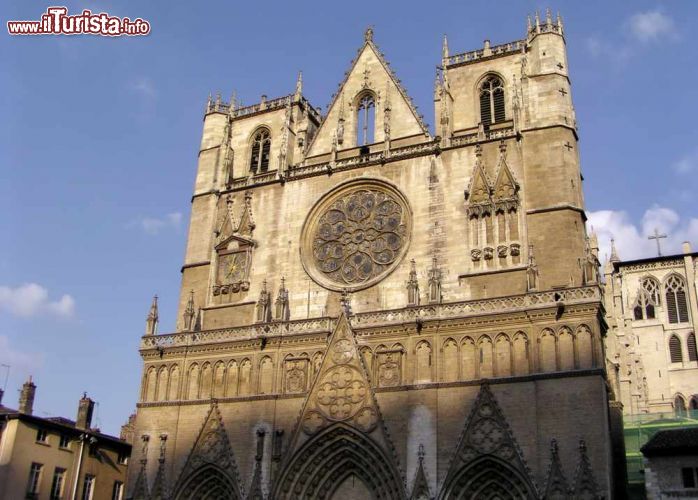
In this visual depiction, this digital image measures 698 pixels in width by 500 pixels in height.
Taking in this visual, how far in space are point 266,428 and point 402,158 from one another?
11.3 m

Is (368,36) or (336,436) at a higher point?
(368,36)

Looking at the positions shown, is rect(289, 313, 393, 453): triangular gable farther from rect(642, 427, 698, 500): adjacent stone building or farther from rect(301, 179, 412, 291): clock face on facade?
rect(642, 427, 698, 500): adjacent stone building

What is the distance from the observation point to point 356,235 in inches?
1175

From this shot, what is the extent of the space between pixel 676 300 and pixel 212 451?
31.3 m

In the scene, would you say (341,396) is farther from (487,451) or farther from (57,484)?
(57,484)

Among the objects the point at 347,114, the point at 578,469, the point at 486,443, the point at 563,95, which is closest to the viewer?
the point at 578,469

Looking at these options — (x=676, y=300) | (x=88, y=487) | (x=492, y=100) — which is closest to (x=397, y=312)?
(x=492, y=100)

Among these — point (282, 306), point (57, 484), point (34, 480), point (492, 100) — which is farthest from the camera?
point (57, 484)

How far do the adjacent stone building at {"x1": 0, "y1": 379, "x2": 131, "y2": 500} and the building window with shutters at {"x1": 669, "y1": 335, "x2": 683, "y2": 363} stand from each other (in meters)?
31.2

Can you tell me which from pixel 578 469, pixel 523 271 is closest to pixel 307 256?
pixel 523 271

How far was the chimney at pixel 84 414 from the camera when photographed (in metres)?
33.1

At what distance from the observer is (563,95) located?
28609 millimetres

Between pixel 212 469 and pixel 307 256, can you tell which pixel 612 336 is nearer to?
pixel 307 256

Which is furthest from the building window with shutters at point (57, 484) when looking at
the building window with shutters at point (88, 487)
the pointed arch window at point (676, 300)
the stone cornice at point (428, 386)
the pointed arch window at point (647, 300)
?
the pointed arch window at point (676, 300)
